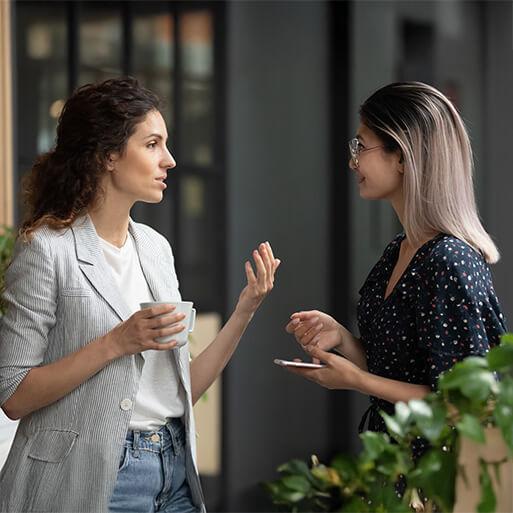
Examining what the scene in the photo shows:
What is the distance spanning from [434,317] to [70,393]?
24.7 inches

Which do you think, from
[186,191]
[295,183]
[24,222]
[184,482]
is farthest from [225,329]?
[295,183]

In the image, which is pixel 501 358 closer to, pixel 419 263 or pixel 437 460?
pixel 437 460

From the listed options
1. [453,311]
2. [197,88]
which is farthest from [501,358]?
[197,88]

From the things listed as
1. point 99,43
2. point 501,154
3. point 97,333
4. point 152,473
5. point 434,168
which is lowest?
point 152,473

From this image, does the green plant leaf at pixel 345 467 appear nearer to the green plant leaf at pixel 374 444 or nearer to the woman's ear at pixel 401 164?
the green plant leaf at pixel 374 444

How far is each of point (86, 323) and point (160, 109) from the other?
0.45m

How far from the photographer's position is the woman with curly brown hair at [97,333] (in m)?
1.67

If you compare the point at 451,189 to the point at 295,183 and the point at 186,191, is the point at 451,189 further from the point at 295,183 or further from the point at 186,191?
the point at 295,183

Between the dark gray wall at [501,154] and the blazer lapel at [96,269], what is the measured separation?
4037mm

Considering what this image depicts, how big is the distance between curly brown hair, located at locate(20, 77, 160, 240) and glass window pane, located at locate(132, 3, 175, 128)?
9.66 ft

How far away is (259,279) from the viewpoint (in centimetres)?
189

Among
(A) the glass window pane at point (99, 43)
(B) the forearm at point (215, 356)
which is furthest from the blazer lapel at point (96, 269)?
(A) the glass window pane at point (99, 43)

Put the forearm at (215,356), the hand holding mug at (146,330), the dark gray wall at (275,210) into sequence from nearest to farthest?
1. the hand holding mug at (146,330)
2. the forearm at (215,356)
3. the dark gray wall at (275,210)

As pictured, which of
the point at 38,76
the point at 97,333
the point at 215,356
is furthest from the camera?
the point at 38,76
